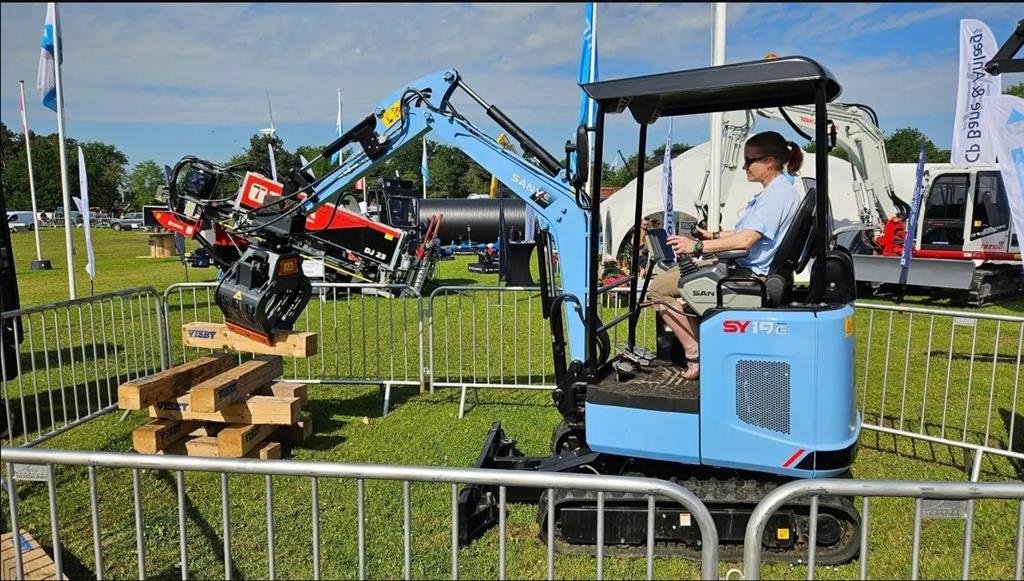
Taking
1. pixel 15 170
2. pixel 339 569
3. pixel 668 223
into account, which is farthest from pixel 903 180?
pixel 15 170

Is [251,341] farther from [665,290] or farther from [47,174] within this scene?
[47,174]

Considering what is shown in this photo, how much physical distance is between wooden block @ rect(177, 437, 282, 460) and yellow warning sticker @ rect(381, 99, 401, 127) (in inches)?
112

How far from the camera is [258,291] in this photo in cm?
545

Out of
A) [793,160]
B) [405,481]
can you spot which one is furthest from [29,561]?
[793,160]

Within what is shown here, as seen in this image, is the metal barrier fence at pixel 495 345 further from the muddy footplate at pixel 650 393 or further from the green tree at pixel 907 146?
the green tree at pixel 907 146

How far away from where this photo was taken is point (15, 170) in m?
62.2

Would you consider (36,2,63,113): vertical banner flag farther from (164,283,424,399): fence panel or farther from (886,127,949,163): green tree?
(886,127,949,163): green tree

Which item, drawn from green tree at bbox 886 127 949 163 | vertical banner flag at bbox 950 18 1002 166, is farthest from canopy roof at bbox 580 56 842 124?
green tree at bbox 886 127 949 163

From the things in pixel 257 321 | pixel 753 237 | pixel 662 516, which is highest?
pixel 753 237

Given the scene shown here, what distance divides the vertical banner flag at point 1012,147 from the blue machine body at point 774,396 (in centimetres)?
289

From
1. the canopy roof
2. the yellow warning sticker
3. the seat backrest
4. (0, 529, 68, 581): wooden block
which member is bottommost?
(0, 529, 68, 581): wooden block

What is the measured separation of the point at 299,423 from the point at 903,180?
65.1 feet

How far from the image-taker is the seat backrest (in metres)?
3.75

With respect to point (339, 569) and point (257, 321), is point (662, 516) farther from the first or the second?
point (257, 321)
